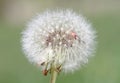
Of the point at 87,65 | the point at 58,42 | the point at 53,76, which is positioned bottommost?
the point at 53,76

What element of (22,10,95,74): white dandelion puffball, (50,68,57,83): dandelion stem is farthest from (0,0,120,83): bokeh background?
(50,68,57,83): dandelion stem

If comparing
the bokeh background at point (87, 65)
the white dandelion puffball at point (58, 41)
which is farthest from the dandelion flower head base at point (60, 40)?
the bokeh background at point (87, 65)

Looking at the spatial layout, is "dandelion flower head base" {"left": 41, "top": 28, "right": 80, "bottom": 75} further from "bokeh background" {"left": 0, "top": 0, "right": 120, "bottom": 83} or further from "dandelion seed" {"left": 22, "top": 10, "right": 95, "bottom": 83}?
"bokeh background" {"left": 0, "top": 0, "right": 120, "bottom": 83}

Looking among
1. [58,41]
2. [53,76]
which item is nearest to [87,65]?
[58,41]

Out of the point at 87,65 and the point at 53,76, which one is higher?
the point at 87,65

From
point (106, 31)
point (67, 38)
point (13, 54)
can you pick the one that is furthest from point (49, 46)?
point (106, 31)

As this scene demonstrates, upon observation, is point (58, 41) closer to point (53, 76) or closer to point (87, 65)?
point (53, 76)

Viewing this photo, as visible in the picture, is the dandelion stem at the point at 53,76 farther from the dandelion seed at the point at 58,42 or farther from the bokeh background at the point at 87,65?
the bokeh background at the point at 87,65

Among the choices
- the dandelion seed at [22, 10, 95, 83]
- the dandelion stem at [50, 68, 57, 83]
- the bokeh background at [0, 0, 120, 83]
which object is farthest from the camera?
the bokeh background at [0, 0, 120, 83]

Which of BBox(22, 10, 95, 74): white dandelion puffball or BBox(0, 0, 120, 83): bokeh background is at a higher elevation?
BBox(0, 0, 120, 83): bokeh background

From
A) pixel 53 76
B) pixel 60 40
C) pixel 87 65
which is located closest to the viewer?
pixel 53 76
